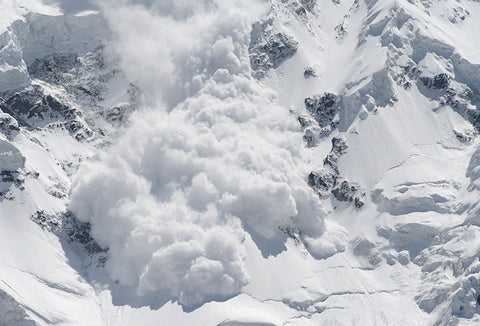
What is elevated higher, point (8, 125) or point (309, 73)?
point (309, 73)

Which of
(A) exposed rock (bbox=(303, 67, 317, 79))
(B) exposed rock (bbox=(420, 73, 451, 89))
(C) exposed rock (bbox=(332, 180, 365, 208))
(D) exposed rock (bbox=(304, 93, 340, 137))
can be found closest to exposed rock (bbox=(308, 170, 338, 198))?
(C) exposed rock (bbox=(332, 180, 365, 208))

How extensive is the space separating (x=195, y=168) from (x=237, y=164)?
8.13m

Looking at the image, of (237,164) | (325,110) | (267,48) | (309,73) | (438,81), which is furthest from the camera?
(267,48)

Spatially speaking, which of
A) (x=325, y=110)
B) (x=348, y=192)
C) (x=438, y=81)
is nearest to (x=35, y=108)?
(x=325, y=110)

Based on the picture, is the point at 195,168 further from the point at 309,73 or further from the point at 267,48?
the point at 267,48

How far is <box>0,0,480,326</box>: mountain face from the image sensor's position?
501ft

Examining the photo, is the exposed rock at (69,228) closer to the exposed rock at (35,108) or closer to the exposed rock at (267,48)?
the exposed rock at (35,108)

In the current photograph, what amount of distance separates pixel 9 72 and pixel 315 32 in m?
66.6

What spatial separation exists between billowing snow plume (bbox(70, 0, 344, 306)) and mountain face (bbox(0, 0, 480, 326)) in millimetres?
325

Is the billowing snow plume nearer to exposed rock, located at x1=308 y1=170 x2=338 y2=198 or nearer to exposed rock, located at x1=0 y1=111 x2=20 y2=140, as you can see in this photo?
exposed rock, located at x1=308 y1=170 x2=338 y2=198

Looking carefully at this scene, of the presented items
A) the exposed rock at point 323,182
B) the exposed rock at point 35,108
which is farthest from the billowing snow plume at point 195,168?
the exposed rock at point 35,108

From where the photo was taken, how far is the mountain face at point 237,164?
501ft

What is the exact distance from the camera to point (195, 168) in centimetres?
17012

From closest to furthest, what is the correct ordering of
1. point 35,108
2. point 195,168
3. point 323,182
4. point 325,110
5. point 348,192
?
point 348,192 < point 195,168 < point 323,182 < point 35,108 < point 325,110
